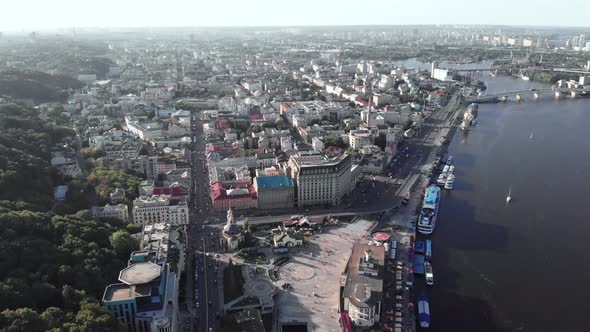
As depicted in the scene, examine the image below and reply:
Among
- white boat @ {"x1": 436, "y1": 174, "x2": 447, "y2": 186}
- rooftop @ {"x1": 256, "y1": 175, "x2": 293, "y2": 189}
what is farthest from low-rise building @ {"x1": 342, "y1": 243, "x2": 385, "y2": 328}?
white boat @ {"x1": 436, "y1": 174, "x2": 447, "y2": 186}

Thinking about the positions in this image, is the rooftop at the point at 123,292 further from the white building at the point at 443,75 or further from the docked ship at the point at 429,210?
the white building at the point at 443,75

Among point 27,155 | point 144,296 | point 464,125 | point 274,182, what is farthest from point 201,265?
point 464,125

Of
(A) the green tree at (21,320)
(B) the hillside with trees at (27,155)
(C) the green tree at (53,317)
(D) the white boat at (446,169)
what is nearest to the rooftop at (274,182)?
(B) the hillside with trees at (27,155)

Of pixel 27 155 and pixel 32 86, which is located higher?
pixel 32 86

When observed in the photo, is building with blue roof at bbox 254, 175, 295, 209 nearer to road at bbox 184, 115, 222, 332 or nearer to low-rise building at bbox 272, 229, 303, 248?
road at bbox 184, 115, 222, 332

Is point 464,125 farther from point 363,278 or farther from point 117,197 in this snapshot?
A: point 117,197
